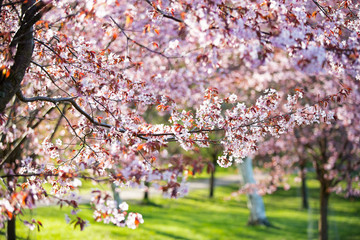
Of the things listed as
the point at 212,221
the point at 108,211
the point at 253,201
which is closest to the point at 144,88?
the point at 108,211

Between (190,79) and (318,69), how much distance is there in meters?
7.87

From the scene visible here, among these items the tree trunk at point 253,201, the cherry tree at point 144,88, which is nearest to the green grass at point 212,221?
the tree trunk at point 253,201

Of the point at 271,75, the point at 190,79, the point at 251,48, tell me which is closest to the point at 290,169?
the point at 271,75

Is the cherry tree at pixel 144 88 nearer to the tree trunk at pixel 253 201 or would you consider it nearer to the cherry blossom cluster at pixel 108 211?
the cherry blossom cluster at pixel 108 211

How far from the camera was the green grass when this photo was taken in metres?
11.5

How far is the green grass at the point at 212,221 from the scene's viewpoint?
11.5 meters

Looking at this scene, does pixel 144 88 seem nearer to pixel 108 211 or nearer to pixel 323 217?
pixel 108 211

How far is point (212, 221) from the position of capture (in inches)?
698

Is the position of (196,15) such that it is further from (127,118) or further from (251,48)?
(127,118)

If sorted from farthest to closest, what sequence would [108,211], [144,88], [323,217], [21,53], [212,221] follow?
[212,221] → [323,217] → [144,88] → [21,53] → [108,211]

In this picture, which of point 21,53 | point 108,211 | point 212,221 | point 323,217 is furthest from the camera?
point 212,221

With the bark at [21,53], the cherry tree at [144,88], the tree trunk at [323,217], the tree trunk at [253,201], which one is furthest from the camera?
the tree trunk at [253,201]

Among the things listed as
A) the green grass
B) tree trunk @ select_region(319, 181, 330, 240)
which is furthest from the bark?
tree trunk @ select_region(319, 181, 330, 240)

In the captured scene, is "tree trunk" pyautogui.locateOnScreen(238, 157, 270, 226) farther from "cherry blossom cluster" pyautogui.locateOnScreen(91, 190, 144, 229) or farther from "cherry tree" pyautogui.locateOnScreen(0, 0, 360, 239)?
"cherry blossom cluster" pyautogui.locateOnScreen(91, 190, 144, 229)
